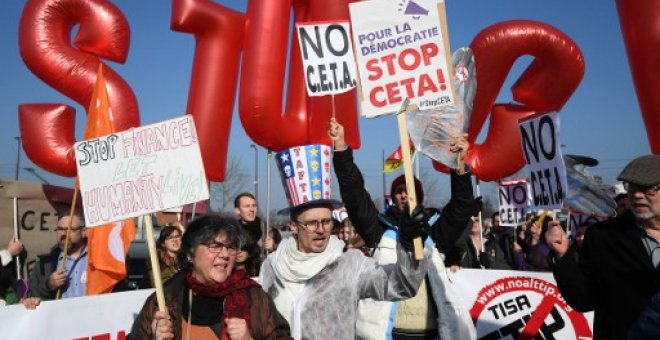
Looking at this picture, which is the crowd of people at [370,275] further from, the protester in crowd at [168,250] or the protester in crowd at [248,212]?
the protester in crowd at [248,212]

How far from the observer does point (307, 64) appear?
14.8ft

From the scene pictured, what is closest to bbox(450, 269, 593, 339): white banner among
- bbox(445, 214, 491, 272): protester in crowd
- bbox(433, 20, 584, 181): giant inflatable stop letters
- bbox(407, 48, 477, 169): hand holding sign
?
bbox(445, 214, 491, 272): protester in crowd

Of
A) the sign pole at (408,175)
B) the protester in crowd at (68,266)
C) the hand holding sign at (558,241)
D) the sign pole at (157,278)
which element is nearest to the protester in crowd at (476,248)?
the hand holding sign at (558,241)

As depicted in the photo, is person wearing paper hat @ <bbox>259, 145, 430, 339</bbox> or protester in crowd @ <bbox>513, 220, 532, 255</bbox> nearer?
person wearing paper hat @ <bbox>259, 145, 430, 339</bbox>

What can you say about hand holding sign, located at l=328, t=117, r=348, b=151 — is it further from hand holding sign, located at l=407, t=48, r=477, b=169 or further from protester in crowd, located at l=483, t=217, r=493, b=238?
protester in crowd, located at l=483, t=217, r=493, b=238

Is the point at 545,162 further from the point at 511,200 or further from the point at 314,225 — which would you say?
the point at 511,200

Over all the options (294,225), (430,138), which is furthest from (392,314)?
(430,138)

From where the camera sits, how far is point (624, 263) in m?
3.05

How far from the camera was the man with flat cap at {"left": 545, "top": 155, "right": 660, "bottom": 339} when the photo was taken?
2963 millimetres

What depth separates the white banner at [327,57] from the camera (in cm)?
452

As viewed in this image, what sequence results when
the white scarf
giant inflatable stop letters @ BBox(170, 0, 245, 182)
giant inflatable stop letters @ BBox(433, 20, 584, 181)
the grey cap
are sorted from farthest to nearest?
1. giant inflatable stop letters @ BBox(170, 0, 245, 182)
2. giant inflatable stop letters @ BBox(433, 20, 584, 181)
3. the white scarf
4. the grey cap

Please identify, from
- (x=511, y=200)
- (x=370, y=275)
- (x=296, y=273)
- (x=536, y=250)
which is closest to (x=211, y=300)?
(x=296, y=273)

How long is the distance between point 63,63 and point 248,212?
177 inches

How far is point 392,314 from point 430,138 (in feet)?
3.90
